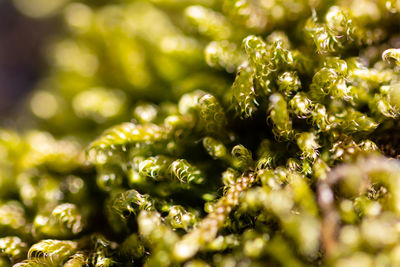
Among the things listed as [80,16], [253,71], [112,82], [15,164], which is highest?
Result: [253,71]

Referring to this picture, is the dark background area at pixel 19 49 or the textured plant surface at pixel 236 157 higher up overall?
the textured plant surface at pixel 236 157

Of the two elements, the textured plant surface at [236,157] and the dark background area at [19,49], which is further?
the dark background area at [19,49]

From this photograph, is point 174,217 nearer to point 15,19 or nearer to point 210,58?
point 210,58

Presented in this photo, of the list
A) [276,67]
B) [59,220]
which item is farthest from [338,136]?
[59,220]

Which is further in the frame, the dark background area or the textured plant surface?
the dark background area
